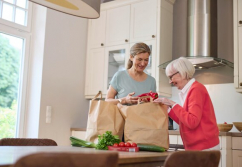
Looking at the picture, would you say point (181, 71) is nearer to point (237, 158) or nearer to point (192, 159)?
point (192, 159)

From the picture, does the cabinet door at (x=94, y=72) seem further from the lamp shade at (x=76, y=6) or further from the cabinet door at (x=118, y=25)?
the lamp shade at (x=76, y=6)

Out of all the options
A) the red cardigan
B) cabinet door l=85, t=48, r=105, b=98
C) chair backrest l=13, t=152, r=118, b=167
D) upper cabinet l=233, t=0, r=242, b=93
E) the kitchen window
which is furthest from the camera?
cabinet door l=85, t=48, r=105, b=98

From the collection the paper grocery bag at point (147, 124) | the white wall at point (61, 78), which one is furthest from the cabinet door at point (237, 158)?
the white wall at point (61, 78)

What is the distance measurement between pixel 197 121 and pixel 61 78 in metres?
2.78

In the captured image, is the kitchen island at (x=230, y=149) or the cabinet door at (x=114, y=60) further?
the cabinet door at (x=114, y=60)

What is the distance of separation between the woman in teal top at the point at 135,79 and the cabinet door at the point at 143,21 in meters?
1.76

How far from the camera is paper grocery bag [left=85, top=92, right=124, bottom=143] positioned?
1905 mm

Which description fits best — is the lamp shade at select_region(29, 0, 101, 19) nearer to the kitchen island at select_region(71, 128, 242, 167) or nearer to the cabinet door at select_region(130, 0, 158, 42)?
the kitchen island at select_region(71, 128, 242, 167)

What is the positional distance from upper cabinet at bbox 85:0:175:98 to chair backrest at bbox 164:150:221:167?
2593 mm

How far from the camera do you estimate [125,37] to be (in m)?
4.37

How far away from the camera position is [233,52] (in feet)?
12.7

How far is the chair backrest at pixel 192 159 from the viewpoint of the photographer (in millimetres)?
1231

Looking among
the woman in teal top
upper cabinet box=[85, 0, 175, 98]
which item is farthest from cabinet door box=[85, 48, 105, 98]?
the woman in teal top

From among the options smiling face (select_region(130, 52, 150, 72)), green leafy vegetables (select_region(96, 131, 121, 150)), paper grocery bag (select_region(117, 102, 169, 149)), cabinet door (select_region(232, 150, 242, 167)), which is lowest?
cabinet door (select_region(232, 150, 242, 167))
